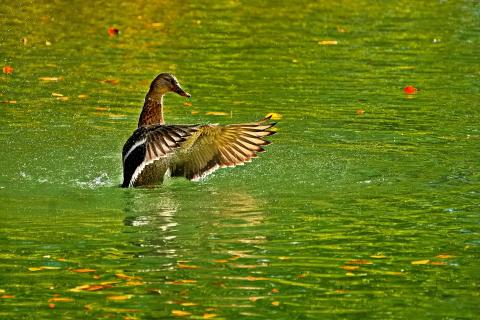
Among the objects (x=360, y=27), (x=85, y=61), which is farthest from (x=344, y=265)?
(x=360, y=27)

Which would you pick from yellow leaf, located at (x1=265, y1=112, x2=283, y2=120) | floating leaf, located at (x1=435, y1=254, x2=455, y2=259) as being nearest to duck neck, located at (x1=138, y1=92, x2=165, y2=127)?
yellow leaf, located at (x1=265, y1=112, x2=283, y2=120)

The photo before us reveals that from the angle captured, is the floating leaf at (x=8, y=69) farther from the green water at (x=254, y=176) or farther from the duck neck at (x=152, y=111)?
the duck neck at (x=152, y=111)

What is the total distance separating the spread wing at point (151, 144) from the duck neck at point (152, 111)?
51 cm

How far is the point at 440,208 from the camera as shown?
38.4ft

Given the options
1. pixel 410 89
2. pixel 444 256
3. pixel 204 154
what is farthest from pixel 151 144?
pixel 410 89

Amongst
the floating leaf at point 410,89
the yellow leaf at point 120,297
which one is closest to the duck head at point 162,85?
the yellow leaf at point 120,297

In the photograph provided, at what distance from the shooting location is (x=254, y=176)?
1302 centimetres

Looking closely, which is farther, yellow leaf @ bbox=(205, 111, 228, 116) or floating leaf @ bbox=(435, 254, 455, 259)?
yellow leaf @ bbox=(205, 111, 228, 116)

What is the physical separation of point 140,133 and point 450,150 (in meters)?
3.49

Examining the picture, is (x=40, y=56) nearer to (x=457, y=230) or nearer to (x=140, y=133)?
(x=140, y=133)

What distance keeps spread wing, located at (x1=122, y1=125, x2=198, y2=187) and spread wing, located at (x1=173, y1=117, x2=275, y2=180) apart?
38 cm

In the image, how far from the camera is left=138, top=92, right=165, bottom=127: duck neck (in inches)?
511

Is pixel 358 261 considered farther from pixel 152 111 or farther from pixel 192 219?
pixel 152 111

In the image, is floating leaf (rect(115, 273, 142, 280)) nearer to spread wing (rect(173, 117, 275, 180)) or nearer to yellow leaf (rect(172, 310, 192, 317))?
yellow leaf (rect(172, 310, 192, 317))
